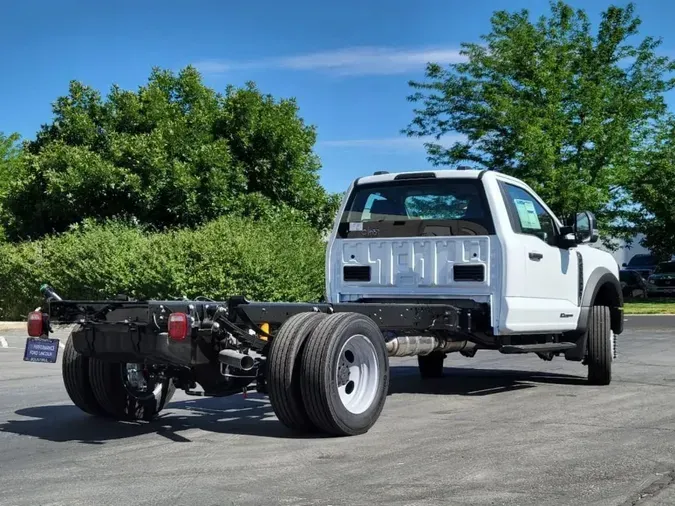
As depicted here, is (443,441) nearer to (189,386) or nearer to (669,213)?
(189,386)

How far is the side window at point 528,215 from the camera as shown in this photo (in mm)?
9203

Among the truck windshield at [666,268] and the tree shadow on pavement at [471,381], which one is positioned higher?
the truck windshield at [666,268]

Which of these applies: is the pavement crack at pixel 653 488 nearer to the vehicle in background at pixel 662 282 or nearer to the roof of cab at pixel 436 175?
the roof of cab at pixel 436 175

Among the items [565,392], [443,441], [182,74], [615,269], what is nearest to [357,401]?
[443,441]

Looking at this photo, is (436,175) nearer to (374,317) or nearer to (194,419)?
(374,317)

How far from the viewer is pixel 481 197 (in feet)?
29.5

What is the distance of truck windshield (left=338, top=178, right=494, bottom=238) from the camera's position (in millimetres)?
9016

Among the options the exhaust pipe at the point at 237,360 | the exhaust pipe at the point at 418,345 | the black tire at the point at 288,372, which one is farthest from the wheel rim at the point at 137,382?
the exhaust pipe at the point at 418,345

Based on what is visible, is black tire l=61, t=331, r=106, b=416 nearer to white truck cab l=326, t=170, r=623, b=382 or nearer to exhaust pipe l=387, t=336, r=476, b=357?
exhaust pipe l=387, t=336, r=476, b=357

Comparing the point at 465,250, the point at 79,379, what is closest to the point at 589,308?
the point at 465,250

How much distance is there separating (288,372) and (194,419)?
72.7 inches

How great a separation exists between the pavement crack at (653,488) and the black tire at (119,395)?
4.28m

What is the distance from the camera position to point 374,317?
311 inches

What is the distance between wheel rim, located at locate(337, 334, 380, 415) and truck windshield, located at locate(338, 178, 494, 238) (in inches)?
82.0
